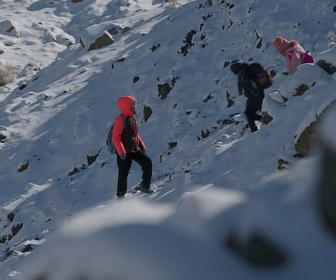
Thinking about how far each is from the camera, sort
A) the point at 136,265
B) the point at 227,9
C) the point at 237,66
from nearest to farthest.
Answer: the point at 136,265 < the point at 237,66 < the point at 227,9

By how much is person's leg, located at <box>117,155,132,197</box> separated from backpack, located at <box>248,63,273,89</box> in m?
2.11

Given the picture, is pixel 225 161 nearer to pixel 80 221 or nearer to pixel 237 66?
pixel 237 66

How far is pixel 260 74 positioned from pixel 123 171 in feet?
7.65

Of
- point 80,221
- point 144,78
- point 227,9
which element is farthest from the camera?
point 227,9

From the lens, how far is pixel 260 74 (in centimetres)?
952

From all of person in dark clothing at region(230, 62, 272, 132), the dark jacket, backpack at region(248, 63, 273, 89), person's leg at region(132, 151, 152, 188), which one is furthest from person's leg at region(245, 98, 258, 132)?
person's leg at region(132, 151, 152, 188)

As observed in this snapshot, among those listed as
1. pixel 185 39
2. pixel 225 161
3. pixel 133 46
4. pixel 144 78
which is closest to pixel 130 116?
pixel 225 161

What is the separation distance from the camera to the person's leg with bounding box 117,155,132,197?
9047mm

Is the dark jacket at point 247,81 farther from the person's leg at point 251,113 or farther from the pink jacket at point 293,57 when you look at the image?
the pink jacket at point 293,57

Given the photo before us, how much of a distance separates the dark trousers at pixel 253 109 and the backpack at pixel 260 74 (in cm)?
23

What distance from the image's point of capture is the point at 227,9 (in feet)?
56.4

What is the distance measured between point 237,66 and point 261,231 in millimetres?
6563

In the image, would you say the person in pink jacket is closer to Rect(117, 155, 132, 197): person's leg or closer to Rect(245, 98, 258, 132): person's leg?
Rect(245, 98, 258, 132): person's leg

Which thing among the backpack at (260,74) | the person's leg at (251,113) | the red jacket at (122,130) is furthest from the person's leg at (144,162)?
the backpack at (260,74)
